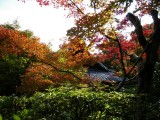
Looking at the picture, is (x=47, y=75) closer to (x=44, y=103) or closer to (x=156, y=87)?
(x=156, y=87)

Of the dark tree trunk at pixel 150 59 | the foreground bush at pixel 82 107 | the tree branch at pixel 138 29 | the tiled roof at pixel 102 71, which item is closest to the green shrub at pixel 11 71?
the tree branch at pixel 138 29

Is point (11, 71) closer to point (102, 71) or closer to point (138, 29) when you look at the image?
point (138, 29)

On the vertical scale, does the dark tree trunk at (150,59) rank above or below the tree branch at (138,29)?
below

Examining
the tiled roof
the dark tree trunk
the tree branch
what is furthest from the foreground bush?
the tiled roof

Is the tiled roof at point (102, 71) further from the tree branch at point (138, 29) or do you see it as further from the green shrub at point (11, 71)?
the tree branch at point (138, 29)

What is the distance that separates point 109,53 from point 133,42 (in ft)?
6.12

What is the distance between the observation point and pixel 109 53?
16.6 meters

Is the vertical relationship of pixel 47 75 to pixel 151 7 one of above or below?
below

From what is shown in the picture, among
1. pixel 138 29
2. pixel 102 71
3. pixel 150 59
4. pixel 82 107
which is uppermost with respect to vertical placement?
pixel 138 29

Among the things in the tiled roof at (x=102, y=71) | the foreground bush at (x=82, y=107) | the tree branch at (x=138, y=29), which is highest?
the tree branch at (x=138, y=29)

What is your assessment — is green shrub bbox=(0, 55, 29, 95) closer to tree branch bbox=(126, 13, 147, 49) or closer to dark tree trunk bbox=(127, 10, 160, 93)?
tree branch bbox=(126, 13, 147, 49)

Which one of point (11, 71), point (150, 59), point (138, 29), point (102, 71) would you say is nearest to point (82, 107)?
point (150, 59)

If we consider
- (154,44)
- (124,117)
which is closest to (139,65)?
(154,44)

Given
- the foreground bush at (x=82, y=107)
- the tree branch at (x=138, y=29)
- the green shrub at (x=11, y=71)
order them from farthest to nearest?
the green shrub at (x=11, y=71)
the tree branch at (x=138, y=29)
the foreground bush at (x=82, y=107)
